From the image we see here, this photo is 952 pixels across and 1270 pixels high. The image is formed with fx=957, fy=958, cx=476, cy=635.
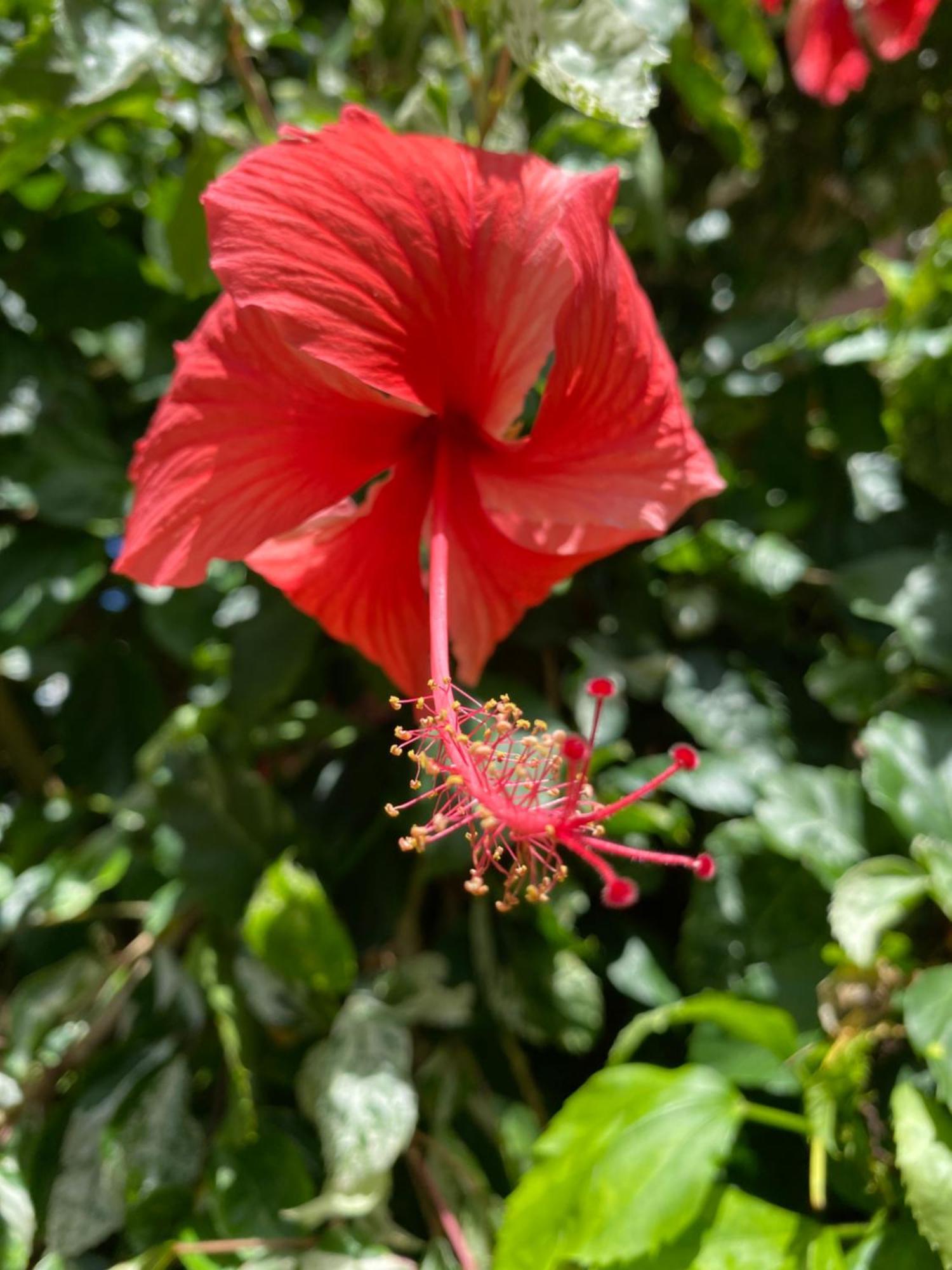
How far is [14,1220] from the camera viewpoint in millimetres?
592

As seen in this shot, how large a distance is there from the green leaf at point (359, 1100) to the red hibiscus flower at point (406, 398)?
24cm

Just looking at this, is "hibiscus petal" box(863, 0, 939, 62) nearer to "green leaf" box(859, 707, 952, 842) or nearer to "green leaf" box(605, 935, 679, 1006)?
"green leaf" box(859, 707, 952, 842)

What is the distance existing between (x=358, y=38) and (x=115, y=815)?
69 centimetres

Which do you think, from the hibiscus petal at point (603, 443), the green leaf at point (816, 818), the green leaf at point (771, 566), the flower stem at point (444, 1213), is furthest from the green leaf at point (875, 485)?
the flower stem at point (444, 1213)

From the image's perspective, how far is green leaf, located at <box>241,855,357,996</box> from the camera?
59 centimetres

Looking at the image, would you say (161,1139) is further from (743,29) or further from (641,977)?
(743,29)

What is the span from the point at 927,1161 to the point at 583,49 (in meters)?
0.56

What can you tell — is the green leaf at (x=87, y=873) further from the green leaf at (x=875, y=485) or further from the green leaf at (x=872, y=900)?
the green leaf at (x=875, y=485)

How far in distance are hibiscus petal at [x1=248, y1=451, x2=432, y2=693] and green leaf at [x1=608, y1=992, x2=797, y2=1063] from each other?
0.24m

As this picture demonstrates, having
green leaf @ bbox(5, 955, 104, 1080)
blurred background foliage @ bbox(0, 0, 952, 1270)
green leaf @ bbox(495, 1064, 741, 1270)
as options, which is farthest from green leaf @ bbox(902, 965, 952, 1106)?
green leaf @ bbox(5, 955, 104, 1080)

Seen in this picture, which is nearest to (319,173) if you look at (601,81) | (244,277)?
(244,277)

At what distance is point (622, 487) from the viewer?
0.46 m

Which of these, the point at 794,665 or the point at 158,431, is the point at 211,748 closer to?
the point at 158,431

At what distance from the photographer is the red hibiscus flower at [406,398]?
395 mm
